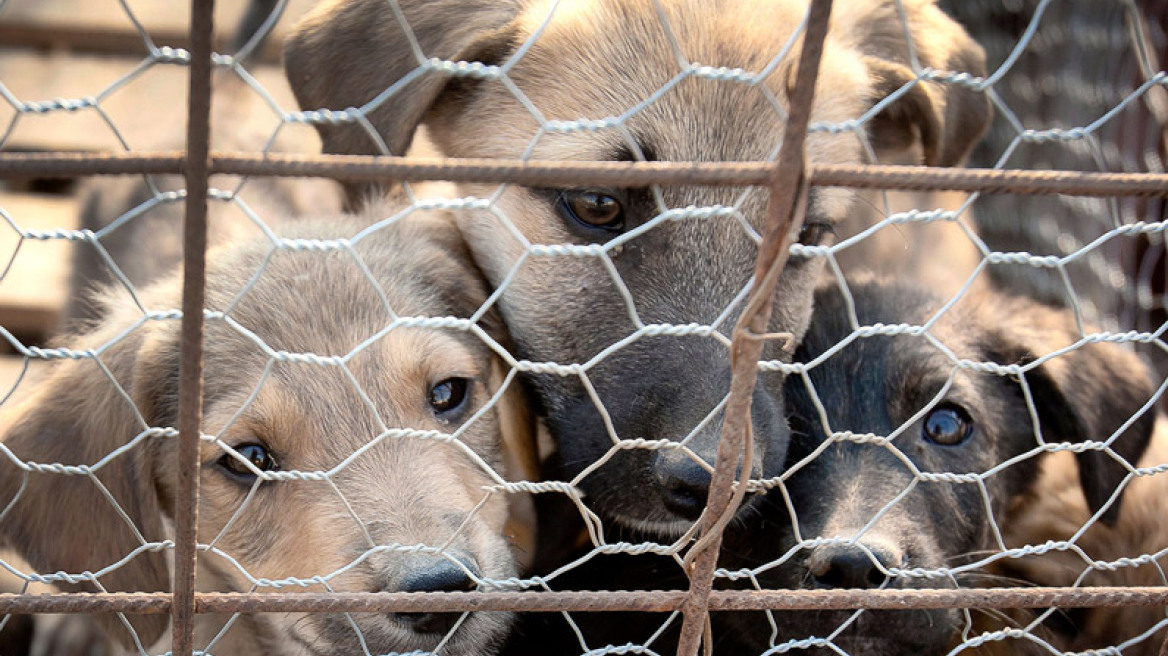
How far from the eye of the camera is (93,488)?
85.2 inches

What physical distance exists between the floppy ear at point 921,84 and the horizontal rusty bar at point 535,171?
114 centimetres

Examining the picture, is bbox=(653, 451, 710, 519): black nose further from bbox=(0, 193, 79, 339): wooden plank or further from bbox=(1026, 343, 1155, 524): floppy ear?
bbox=(0, 193, 79, 339): wooden plank

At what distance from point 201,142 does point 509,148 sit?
1124 millimetres

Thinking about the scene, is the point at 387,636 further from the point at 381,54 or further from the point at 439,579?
the point at 381,54

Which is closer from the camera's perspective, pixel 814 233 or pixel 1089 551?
pixel 814 233

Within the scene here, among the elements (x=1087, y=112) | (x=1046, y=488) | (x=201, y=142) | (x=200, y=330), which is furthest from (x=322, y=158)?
(x=1087, y=112)

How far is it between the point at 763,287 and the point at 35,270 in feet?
12.3

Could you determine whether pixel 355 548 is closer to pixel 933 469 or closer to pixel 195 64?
pixel 195 64

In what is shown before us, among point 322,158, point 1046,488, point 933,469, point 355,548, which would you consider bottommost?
point 1046,488

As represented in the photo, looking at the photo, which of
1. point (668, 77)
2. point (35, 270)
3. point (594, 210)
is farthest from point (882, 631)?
point (35, 270)

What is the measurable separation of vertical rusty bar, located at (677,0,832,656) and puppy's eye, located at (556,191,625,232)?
0.79m

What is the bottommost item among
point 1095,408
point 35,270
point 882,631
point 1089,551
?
point 1089,551

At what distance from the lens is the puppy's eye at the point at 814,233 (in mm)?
2555

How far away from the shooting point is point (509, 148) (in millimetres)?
2451
